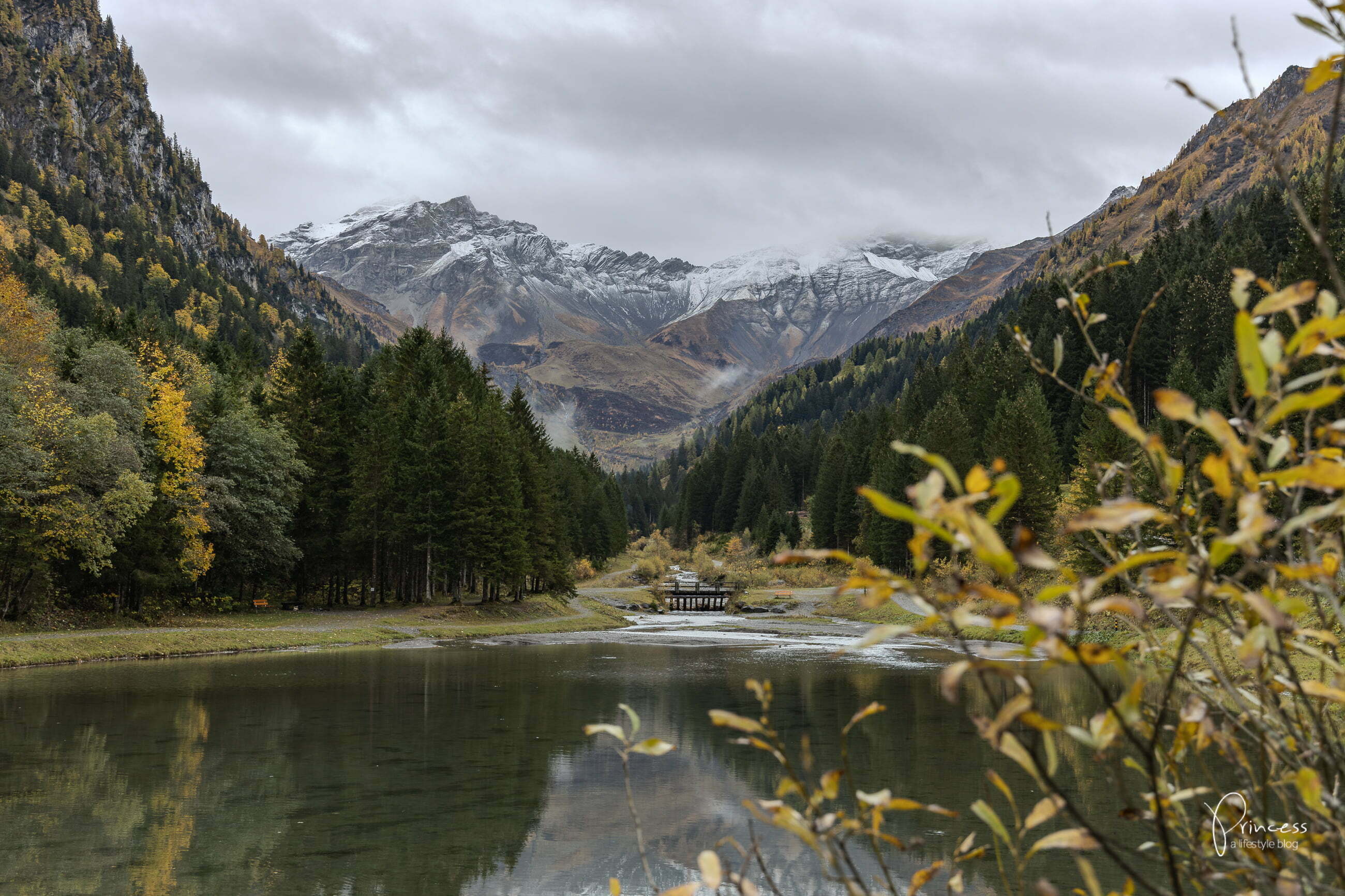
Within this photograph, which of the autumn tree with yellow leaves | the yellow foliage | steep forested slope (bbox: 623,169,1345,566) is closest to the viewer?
the autumn tree with yellow leaves

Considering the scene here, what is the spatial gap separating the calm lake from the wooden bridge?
45.1m

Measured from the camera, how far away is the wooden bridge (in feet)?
229

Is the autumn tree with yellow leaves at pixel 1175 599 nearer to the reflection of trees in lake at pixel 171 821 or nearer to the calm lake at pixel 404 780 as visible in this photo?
the calm lake at pixel 404 780

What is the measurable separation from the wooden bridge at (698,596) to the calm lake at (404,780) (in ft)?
148

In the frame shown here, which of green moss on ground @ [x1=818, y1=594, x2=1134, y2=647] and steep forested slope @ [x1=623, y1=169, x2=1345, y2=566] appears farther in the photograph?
steep forested slope @ [x1=623, y1=169, x2=1345, y2=566]

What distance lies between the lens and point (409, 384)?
5653 centimetres

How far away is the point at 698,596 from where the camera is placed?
72.9 meters

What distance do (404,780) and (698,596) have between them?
199 ft

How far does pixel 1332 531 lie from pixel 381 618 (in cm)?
4301

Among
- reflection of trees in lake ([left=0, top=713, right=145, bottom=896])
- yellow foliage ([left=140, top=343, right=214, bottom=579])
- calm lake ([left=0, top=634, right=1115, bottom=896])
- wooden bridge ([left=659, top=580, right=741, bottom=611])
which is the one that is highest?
yellow foliage ([left=140, top=343, right=214, bottom=579])

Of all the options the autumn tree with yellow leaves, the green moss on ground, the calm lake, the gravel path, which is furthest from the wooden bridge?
the autumn tree with yellow leaves

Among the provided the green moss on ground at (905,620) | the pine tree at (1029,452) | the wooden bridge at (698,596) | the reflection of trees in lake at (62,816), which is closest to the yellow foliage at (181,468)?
the reflection of trees in lake at (62,816)

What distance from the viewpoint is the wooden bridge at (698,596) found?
69.7m

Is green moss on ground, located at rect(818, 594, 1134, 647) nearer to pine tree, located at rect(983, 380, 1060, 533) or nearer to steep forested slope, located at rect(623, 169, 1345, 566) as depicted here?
steep forested slope, located at rect(623, 169, 1345, 566)
